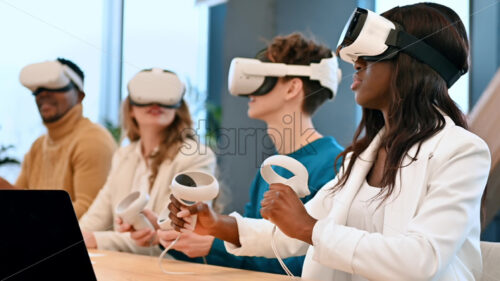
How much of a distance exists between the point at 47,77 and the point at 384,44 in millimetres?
1172

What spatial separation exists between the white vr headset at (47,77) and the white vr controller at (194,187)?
0.87 metres

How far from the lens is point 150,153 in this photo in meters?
1.79

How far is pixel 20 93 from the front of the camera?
1.83m

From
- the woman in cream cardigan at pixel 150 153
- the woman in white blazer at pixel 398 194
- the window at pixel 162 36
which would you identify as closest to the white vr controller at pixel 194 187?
the woman in white blazer at pixel 398 194

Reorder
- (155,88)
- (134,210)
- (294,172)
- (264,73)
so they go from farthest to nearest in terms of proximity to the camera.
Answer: (155,88) → (264,73) → (134,210) → (294,172)

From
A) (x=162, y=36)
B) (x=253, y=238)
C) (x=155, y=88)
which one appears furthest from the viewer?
(x=162, y=36)

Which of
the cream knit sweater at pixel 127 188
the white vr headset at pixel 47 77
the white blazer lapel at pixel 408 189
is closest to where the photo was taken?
the white blazer lapel at pixel 408 189

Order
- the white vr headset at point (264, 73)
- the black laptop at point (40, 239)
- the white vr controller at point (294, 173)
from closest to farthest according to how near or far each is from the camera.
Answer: the black laptop at point (40, 239)
the white vr controller at point (294, 173)
the white vr headset at point (264, 73)

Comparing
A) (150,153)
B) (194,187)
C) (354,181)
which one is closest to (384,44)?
(354,181)

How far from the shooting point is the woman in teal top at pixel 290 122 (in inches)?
56.2

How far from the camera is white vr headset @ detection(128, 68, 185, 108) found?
5.60 ft

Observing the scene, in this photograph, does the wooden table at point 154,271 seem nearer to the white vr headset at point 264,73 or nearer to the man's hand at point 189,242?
the man's hand at point 189,242

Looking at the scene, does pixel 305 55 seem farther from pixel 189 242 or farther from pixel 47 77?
pixel 47 77

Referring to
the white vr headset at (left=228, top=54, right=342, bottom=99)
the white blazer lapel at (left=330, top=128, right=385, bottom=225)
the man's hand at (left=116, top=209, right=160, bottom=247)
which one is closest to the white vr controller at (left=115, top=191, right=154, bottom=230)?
the man's hand at (left=116, top=209, right=160, bottom=247)
